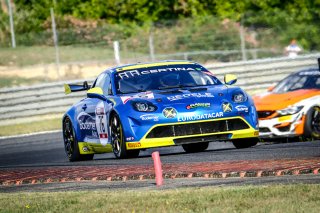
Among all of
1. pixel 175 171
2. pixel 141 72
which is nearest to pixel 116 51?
pixel 141 72

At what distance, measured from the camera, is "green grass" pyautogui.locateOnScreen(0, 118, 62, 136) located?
2603 cm

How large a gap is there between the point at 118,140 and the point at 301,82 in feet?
14.5

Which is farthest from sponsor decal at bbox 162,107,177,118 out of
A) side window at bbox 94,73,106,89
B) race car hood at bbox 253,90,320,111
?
race car hood at bbox 253,90,320,111

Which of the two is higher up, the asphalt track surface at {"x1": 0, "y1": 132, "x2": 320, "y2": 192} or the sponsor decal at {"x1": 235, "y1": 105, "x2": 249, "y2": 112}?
the sponsor decal at {"x1": 235, "y1": 105, "x2": 249, "y2": 112}

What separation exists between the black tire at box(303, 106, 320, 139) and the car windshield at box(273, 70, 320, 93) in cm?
68

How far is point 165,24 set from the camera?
2902 cm

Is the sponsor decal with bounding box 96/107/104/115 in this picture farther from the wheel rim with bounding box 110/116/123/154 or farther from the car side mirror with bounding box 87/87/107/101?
the wheel rim with bounding box 110/116/123/154

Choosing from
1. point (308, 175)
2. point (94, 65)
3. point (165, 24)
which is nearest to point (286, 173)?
point (308, 175)

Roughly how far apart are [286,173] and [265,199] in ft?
6.93

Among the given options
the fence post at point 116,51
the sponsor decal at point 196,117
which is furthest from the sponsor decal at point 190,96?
the fence post at point 116,51

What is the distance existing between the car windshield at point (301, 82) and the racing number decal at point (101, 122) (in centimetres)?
386

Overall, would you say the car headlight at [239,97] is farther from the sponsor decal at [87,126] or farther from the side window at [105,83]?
the sponsor decal at [87,126]

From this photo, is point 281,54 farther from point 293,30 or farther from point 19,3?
point 19,3

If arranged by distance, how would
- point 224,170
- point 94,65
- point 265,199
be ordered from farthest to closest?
point 94,65 < point 224,170 < point 265,199
